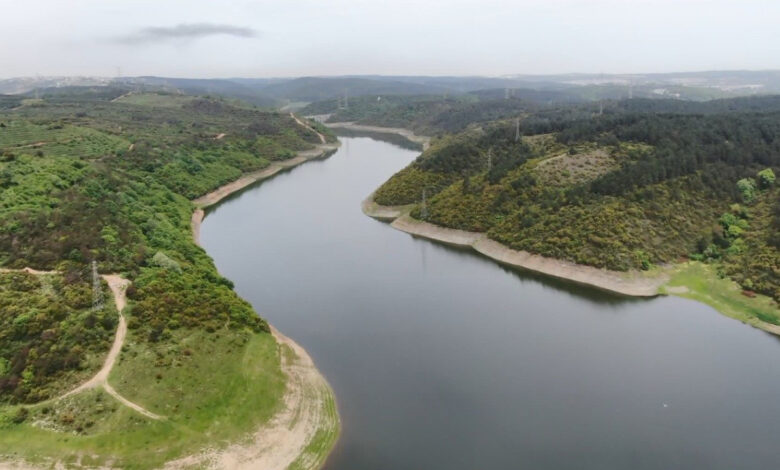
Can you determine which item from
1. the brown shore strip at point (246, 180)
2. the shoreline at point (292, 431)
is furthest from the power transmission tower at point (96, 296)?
the brown shore strip at point (246, 180)

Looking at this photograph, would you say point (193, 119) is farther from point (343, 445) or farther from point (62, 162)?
point (343, 445)

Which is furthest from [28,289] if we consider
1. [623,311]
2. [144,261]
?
[623,311]

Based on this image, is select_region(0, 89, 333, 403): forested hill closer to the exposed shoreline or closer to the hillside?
the hillside

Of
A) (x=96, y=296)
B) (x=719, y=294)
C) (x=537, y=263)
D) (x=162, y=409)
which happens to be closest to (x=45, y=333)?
(x=96, y=296)

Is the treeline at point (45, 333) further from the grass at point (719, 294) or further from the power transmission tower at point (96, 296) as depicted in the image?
the grass at point (719, 294)

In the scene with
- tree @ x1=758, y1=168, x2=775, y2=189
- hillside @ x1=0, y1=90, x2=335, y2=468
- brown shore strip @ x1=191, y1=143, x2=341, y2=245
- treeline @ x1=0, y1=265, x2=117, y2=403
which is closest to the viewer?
hillside @ x1=0, y1=90, x2=335, y2=468

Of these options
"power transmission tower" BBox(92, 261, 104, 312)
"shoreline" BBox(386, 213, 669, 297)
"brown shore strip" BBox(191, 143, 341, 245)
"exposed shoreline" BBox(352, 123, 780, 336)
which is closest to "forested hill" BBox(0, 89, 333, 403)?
"power transmission tower" BBox(92, 261, 104, 312)

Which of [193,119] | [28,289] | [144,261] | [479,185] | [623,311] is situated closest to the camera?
[28,289]
